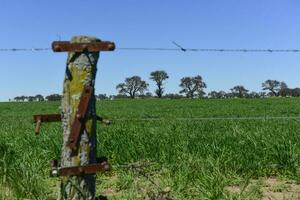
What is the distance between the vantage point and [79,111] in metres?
3.68

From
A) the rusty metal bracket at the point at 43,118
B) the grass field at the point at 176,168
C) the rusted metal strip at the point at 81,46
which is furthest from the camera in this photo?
the grass field at the point at 176,168

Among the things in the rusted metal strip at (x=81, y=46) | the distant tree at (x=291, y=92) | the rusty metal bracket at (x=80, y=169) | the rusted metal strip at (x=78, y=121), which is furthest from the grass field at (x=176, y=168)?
the distant tree at (x=291, y=92)

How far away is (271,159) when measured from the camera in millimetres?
7105

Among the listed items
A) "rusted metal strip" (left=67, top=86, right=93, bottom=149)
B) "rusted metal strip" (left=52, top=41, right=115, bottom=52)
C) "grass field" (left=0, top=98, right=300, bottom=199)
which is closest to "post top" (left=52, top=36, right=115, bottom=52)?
"rusted metal strip" (left=52, top=41, right=115, bottom=52)

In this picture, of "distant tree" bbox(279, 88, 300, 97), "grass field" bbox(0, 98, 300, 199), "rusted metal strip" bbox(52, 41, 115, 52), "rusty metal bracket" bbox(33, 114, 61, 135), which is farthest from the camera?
"distant tree" bbox(279, 88, 300, 97)

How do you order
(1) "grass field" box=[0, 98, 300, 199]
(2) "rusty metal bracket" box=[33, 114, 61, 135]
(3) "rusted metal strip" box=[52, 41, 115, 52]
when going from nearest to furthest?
(3) "rusted metal strip" box=[52, 41, 115, 52] → (2) "rusty metal bracket" box=[33, 114, 61, 135] → (1) "grass field" box=[0, 98, 300, 199]

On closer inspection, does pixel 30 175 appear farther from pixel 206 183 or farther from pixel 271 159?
pixel 271 159

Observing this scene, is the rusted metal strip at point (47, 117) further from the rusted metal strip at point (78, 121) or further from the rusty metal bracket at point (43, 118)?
the rusted metal strip at point (78, 121)

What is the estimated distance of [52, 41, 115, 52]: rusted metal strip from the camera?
3650mm

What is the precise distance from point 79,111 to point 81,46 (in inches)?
17.0

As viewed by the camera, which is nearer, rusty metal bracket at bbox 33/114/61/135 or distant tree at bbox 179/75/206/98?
rusty metal bracket at bbox 33/114/61/135

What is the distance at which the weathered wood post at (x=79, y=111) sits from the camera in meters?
3.67

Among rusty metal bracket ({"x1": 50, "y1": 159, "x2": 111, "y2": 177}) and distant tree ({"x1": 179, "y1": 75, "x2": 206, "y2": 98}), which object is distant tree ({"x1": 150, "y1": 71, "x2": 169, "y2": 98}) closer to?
distant tree ({"x1": 179, "y1": 75, "x2": 206, "y2": 98})

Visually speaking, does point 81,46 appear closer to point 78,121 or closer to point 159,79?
point 78,121
